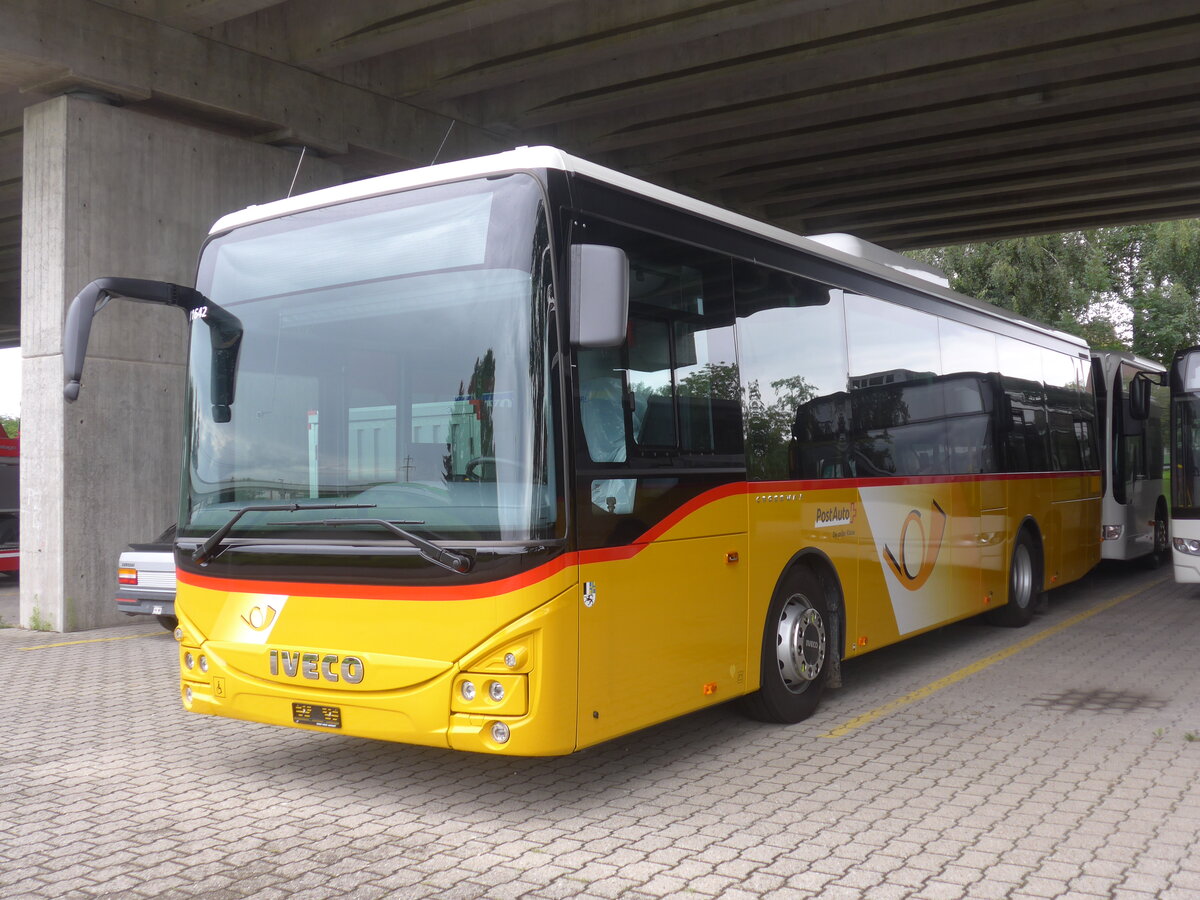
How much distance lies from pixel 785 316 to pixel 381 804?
3.69 metres

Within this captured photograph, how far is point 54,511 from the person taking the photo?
38.4ft

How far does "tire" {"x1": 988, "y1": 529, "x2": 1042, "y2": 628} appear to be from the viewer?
1110 cm

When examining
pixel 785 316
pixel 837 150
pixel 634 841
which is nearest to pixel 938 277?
pixel 785 316

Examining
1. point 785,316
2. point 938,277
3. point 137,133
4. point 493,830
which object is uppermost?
point 137,133

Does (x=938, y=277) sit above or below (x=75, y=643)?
above

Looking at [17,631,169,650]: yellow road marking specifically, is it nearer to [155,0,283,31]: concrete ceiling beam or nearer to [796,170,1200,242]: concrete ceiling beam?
[155,0,283,31]: concrete ceiling beam

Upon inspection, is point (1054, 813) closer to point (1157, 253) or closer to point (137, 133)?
point (137, 133)

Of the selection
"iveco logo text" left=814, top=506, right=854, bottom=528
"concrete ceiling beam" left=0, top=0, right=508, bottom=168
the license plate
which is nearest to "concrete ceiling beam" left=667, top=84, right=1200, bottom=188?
"concrete ceiling beam" left=0, top=0, right=508, bottom=168

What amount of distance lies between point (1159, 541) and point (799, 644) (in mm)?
12268

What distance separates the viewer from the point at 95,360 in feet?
39.3

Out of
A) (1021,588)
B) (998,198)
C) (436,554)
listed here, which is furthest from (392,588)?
(998,198)

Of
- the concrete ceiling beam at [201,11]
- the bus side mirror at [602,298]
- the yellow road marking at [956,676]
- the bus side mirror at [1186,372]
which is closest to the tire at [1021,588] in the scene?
the yellow road marking at [956,676]

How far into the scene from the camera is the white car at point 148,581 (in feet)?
34.6

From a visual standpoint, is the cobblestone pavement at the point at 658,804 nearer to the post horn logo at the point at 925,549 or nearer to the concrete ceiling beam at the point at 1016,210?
the post horn logo at the point at 925,549
